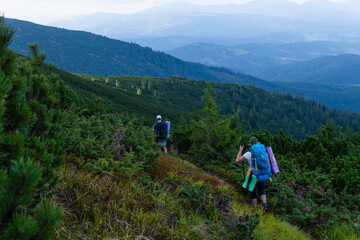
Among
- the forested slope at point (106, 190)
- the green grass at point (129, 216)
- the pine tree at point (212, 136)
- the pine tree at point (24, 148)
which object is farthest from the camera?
the pine tree at point (212, 136)

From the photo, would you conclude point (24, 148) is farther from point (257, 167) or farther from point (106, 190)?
point (257, 167)

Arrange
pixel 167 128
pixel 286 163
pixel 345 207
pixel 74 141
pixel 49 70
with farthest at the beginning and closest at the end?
pixel 167 128
pixel 286 163
pixel 345 207
pixel 74 141
pixel 49 70

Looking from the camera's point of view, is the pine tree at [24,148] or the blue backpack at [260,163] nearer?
the pine tree at [24,148]

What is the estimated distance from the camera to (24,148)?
221 cm

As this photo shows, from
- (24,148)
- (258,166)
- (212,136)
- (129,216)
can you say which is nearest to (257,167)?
(258,166)

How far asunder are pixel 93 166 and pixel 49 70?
2.13m

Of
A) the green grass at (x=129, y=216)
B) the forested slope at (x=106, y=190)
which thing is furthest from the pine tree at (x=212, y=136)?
the green grass at (x=129, y=216)

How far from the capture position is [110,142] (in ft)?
24.5

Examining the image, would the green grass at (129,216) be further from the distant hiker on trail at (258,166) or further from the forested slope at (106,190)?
the distant hiker on trail at (258,166)

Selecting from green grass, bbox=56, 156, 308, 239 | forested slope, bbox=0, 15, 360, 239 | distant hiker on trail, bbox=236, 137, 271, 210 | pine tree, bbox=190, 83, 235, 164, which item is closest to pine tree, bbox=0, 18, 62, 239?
forested slope, bbox=0, 15, 360, 239

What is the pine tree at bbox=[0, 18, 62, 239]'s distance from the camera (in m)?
1.55

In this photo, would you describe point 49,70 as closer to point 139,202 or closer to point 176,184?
point 139,202

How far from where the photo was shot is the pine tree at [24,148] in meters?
1.55

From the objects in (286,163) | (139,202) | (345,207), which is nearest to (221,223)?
(139,202)
